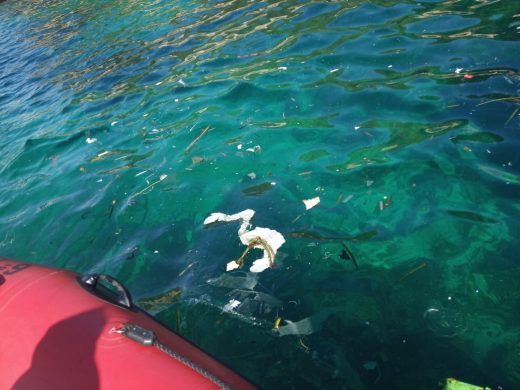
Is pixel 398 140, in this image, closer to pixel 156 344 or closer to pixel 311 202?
pixel 311 202

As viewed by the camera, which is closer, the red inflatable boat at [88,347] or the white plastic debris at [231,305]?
the red inflatable boat at [88,347]

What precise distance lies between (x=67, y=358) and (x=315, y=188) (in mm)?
2595

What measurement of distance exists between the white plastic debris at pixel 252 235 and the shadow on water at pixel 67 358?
1482mm

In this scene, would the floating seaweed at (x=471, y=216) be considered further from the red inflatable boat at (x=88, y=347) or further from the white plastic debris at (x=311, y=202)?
the red inflatable boat at (x=88, y=347)

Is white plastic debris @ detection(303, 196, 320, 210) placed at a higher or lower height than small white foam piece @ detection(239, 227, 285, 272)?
higher

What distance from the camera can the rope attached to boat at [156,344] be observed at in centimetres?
169

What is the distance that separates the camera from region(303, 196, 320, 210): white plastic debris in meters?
3.70

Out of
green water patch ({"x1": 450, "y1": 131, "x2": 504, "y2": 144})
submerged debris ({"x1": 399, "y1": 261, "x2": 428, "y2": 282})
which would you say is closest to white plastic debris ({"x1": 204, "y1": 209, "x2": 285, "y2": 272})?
submerged debris ({"x1": 399, "y1": 261, "x2": 428, "y2": 282})

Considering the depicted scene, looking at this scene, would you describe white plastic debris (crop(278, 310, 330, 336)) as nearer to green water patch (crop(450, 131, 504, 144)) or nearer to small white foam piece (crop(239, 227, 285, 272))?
small white foam piece (crop(239, 227, 285, 272))

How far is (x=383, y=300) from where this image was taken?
282cm

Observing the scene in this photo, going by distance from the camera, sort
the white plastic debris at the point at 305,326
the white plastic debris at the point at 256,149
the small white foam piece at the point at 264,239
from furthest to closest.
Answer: the white plastic debris at the point at 256,149, the small white foam piece at the point at 264,239, the white plastic debris at the point at 305,326

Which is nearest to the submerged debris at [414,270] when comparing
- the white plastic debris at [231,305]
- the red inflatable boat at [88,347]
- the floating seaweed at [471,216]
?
the floating seaweed at [471,216]

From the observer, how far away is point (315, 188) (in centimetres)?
386

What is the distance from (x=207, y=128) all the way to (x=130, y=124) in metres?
1.43
